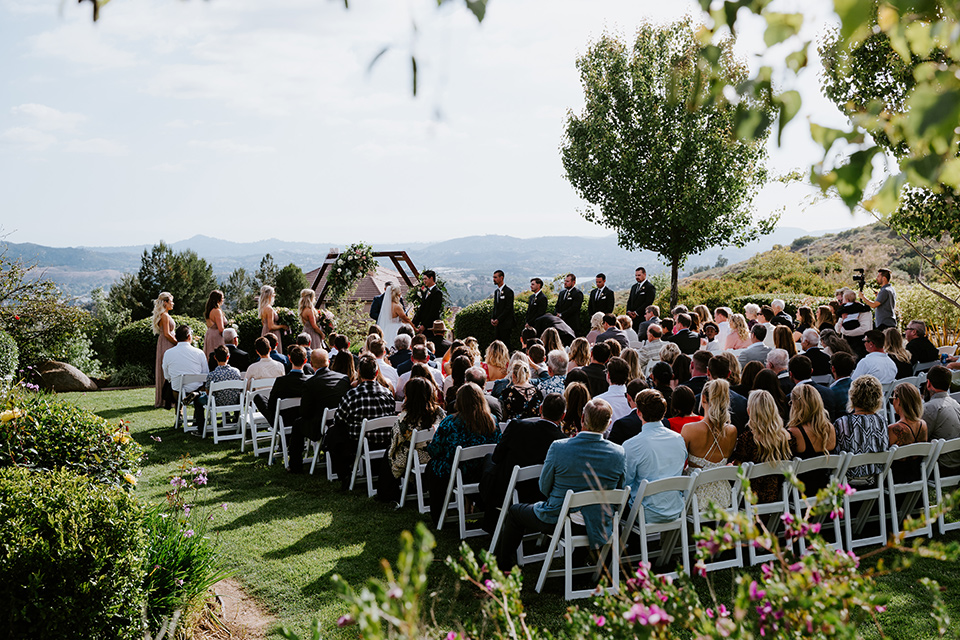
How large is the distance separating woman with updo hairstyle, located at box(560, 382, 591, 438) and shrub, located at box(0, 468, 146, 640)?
128 inches

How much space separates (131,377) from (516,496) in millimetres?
12637

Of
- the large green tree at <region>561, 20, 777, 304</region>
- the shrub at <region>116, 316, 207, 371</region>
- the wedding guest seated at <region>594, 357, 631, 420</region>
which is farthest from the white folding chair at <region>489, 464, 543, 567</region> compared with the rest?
the large green tree at <region>561, 20, 777, 304</region>

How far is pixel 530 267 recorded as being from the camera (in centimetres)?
18588

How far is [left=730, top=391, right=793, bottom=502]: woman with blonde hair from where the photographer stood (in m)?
5.30

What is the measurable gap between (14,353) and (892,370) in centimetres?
1467

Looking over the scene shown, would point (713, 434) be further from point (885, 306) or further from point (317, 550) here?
point (885, 306)

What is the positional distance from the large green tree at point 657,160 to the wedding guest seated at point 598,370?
1306cm

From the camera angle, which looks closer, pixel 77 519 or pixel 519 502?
pixel 77 519

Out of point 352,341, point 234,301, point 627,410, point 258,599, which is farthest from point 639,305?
point 234,301

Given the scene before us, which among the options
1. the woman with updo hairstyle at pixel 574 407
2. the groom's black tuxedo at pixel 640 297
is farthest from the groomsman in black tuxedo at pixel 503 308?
the woman with updo hairstyle at pixel 574 407

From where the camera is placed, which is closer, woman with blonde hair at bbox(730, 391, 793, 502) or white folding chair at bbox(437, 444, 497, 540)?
woman with blonde hair at bbox(730, 391, 793, 502)

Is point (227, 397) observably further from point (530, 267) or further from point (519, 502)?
point (530, 267)

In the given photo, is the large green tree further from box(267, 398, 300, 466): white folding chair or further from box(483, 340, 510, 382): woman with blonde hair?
box(267, 398, 300, 466): white folding chair

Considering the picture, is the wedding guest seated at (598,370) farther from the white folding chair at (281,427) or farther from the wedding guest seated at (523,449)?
the white folding chair at (281,427)
